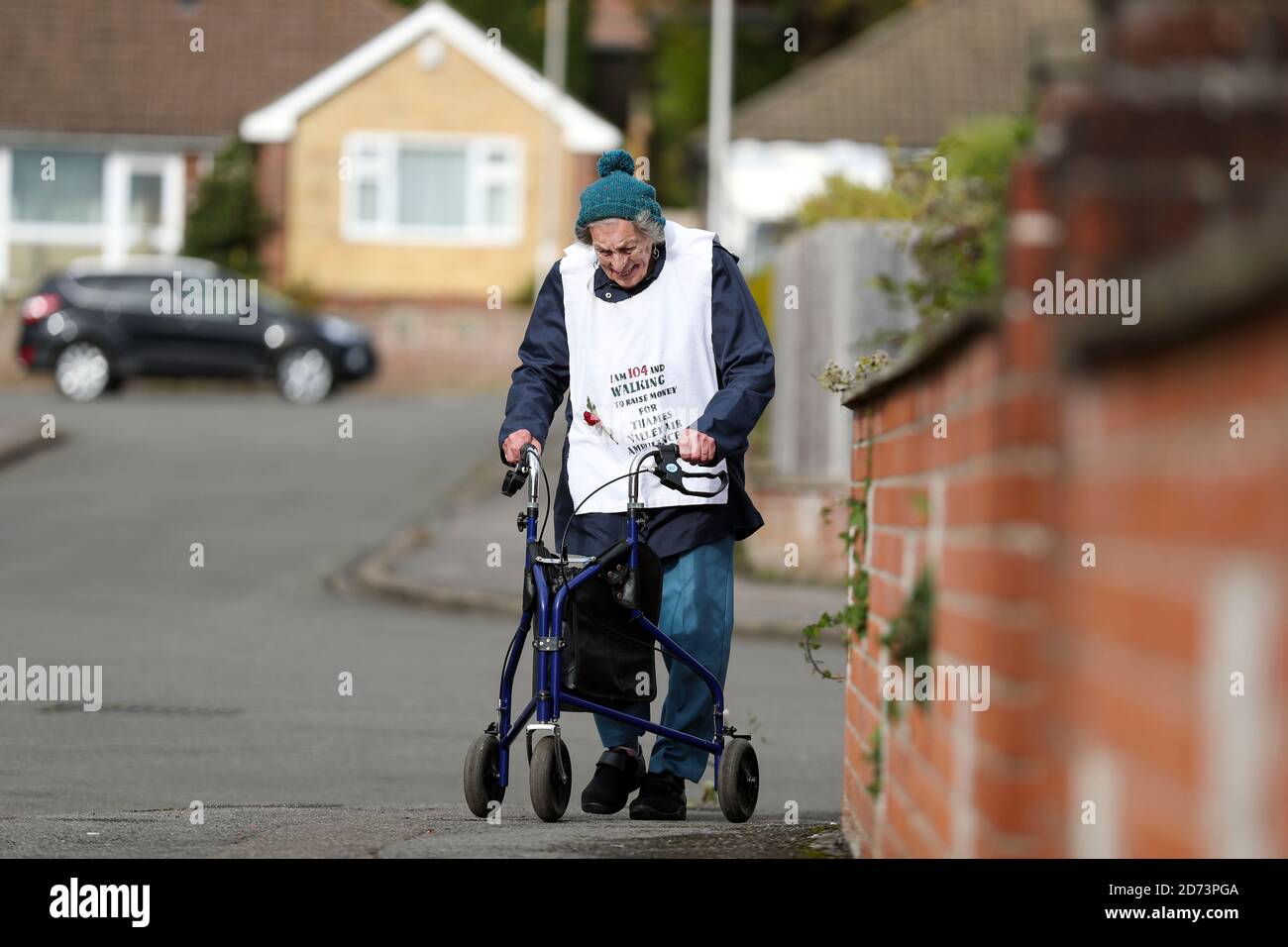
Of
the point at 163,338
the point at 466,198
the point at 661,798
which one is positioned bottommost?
the point at 661,798

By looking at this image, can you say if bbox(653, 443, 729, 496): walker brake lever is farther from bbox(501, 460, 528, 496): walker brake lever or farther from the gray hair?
the gray hair

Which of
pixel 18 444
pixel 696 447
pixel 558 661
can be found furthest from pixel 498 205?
pixel 558 661

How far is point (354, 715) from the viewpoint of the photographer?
9.23 metres

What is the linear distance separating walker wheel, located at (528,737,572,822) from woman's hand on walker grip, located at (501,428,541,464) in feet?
2.81

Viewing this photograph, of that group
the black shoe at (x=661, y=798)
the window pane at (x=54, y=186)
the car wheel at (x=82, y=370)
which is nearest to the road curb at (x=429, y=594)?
the black shoe at (x=661, y=798)

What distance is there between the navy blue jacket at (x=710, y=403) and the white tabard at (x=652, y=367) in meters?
0.03

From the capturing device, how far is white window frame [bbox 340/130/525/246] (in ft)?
127

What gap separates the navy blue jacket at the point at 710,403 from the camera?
20.4ft

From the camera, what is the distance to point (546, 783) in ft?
19.5

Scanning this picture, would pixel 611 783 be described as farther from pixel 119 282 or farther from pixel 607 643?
pixel 119 282

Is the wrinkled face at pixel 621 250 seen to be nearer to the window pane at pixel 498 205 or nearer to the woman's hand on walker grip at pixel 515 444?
the woman's hand on walker grip at pixel 515 444

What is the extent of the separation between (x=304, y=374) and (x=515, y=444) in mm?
24081

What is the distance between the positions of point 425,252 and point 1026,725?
3669 cm
